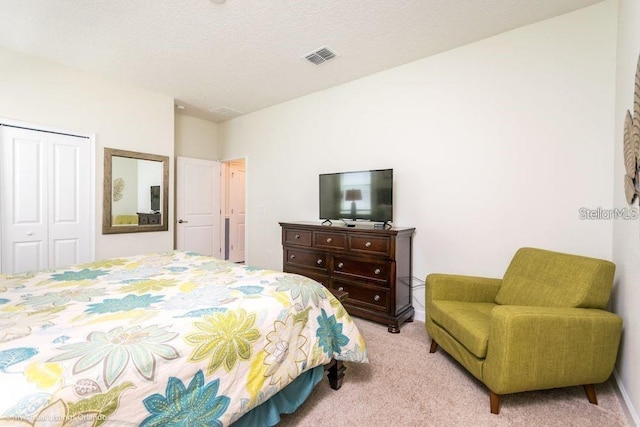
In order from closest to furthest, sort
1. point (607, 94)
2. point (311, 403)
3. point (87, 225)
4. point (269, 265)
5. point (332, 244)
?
point (311, 403) → point (607, 94) → point (332, 244) → point (87, 225) → point (269, 265)

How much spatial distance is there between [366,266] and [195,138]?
12.7 ft

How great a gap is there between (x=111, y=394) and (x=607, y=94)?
11.2 feet

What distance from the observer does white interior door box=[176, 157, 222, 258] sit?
449 cm

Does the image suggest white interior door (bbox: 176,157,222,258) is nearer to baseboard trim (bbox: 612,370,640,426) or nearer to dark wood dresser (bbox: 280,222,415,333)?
dark wood dresser (bbox: 280,222,415,333)

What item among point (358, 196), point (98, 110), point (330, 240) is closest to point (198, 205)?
point (98, 110)

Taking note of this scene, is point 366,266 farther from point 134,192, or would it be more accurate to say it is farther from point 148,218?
point 134,192

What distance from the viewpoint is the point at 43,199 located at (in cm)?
307

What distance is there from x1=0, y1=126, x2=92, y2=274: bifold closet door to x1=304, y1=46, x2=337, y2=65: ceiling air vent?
9.45 feet

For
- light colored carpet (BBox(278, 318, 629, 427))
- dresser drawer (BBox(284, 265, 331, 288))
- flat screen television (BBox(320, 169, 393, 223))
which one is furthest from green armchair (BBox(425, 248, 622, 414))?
dresser drawer (BBox(284, 265, 331, 288))

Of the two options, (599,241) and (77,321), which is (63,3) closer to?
(77,321)

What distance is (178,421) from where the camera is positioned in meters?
0.95

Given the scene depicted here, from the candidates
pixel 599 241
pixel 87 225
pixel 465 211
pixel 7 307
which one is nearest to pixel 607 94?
pixel 599 241

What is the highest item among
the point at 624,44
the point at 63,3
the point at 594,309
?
the point at 63,3

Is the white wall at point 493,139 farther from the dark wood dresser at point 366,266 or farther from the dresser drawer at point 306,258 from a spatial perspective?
the dresser drawer at point 306,258
